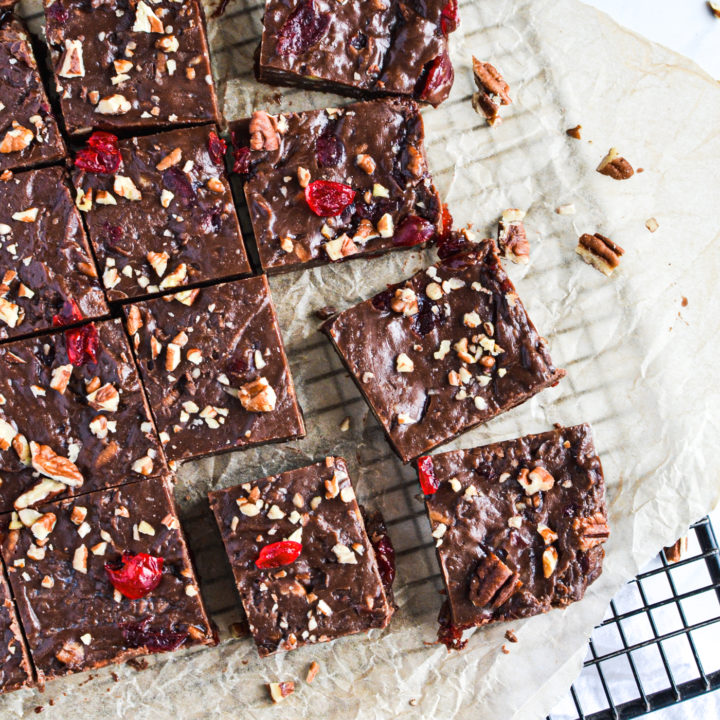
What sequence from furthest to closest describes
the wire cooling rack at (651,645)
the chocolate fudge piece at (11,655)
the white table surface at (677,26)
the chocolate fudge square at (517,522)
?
the white table surface at (677,26), the wire cooling rack at (651,645), the chocolate fudge square at (517,522), the chocolate fudge piece at (11,655)

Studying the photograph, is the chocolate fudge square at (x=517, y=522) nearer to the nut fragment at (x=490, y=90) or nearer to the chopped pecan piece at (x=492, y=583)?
the chopped pecan piece at (x=492, y=583)

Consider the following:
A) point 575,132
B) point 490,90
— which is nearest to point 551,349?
point 575,132

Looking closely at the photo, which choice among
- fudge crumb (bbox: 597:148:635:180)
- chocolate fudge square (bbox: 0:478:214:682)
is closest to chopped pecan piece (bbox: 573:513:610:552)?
fudge crumb (bbox: 597:148:635:180)

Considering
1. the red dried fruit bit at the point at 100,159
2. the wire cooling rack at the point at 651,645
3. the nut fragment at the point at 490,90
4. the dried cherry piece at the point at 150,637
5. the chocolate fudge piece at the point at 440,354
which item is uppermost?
the red dried fruit bit at the point at 100,159

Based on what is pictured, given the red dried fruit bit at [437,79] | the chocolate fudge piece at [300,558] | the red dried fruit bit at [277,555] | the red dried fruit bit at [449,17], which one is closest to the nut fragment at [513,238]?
the red dried fruit bit at [437,79]

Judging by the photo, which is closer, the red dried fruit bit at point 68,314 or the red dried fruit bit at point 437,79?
the red dried fruit bit at point 68,314

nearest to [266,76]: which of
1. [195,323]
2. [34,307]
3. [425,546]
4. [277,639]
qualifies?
[195,323]

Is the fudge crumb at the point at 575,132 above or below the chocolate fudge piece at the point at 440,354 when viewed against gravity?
above

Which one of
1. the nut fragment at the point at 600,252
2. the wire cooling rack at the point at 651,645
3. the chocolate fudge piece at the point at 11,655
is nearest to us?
the chocolate fudge piece at the point at 11,655
